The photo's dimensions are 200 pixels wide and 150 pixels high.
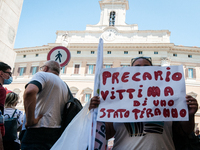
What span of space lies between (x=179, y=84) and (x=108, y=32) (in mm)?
30988

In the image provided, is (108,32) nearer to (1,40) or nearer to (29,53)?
(29,53)

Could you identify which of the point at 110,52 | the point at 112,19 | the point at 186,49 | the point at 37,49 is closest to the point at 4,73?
the point at 110,52

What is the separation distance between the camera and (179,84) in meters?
2.11

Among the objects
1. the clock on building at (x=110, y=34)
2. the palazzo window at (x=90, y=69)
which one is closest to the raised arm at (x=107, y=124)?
the palazzo window at (x=90, y=69)

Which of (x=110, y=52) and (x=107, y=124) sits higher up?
(x=110, y=52)

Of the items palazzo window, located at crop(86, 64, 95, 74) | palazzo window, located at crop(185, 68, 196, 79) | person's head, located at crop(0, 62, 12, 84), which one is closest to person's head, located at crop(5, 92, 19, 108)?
person's head, located at crop(0, 62, 12, 84)

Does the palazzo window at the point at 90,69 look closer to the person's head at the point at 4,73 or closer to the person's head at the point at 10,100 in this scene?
the person's head at the point at 10,100

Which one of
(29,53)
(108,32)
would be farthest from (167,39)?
(29,53)

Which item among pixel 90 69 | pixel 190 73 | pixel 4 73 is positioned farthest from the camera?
pixel 90 69

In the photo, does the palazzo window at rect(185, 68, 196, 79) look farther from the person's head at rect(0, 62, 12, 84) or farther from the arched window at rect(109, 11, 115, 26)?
the person's head at rect(0, 62, 12, 84)

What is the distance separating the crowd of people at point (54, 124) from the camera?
1.97 m

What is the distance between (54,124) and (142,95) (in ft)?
3.87

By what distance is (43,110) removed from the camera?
8.77 feet

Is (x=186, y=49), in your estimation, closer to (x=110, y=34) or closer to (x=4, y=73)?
(x=110, y=34)
